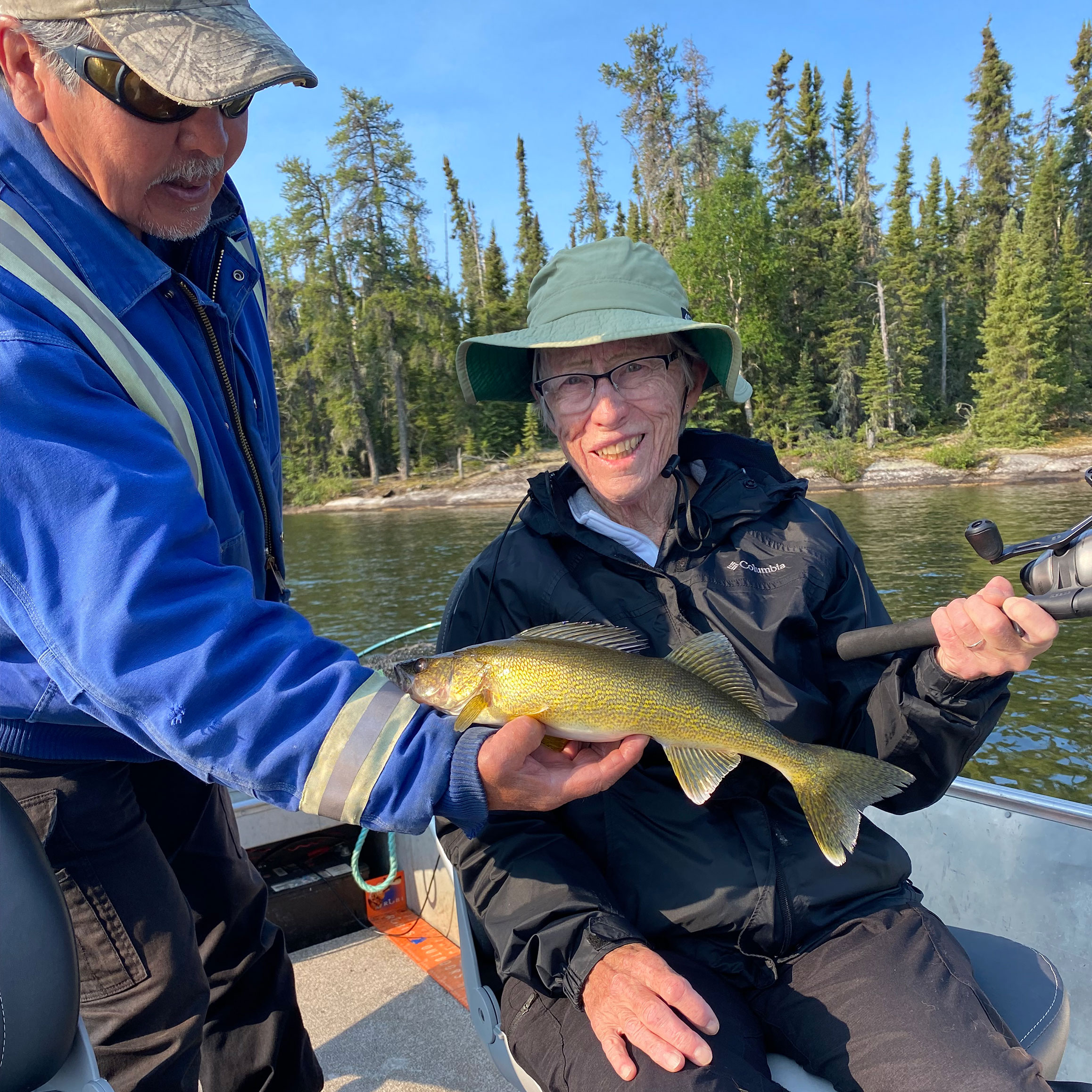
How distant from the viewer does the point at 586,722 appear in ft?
7.18

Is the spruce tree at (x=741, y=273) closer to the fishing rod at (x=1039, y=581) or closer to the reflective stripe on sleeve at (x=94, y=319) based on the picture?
the fishing rod at (x=1039, y=581)

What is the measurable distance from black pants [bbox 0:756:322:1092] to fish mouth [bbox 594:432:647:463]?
63.3 inches

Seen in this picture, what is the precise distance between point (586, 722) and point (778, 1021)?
891mm

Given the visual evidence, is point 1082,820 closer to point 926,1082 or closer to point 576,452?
point 926,1082

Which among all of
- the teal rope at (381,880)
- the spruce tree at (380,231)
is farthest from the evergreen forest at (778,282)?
the teal rope at (381,880)

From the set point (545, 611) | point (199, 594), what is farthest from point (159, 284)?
point (545, 611)

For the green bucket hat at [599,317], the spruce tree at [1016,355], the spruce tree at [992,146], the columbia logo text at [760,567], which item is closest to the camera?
the columbia logo text at [760,567]

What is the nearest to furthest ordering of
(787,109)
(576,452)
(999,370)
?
(576,452)
(999,370)
(787,109)

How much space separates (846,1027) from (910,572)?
1673 centimetres

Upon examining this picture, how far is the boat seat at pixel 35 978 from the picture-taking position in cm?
161

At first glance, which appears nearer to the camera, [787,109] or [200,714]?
[200,714]

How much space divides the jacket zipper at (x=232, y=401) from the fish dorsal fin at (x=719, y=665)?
1271 millimetres

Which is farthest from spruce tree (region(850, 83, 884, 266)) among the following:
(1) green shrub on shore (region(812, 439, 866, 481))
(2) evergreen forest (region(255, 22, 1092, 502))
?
(1) green shrub on shore (region(812, 439, 866, 481))

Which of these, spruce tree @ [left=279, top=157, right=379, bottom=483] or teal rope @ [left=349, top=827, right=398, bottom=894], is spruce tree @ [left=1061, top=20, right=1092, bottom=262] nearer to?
spruce tree @ [left=279, top=157, right=379, bottom=483]
